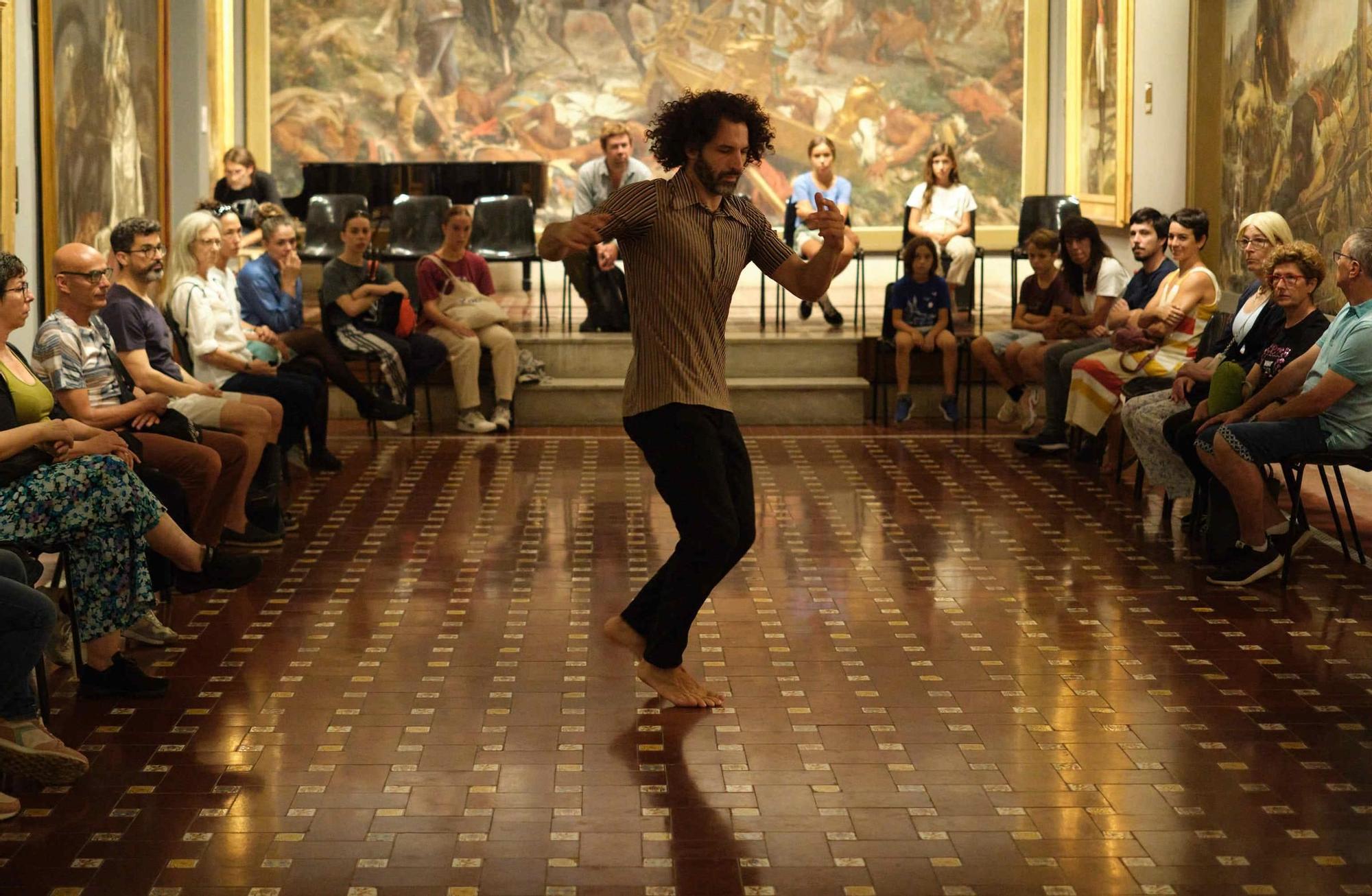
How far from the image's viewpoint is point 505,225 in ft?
43.0

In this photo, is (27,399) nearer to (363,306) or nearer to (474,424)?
(363,306)

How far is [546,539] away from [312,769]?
308cm

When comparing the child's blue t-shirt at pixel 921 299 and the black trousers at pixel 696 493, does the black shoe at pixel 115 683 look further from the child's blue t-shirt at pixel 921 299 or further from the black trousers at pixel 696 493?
the child's blue t-shirt at pixel 921 299

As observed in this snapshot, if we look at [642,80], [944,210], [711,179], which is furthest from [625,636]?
[642,80]

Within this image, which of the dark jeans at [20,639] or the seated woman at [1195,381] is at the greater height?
the seated woman at [1195,381]

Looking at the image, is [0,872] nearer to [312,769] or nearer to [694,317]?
[312,769]

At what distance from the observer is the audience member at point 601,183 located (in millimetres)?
11391

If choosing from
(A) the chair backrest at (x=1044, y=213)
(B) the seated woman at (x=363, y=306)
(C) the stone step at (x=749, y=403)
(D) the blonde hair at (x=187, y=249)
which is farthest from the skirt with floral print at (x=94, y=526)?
(A) the chair backrest at (x=1044, y=213)

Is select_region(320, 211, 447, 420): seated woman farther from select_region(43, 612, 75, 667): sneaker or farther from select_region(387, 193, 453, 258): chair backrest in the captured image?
select_region(43, 612, 75, 667): sneaker

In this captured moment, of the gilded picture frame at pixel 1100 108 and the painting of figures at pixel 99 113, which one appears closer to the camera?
the painting of figures at pixel 99 113

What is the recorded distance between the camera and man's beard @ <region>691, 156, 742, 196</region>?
15.4ft

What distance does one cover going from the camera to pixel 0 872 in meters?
3.72

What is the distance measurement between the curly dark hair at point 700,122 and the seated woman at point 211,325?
345 cm

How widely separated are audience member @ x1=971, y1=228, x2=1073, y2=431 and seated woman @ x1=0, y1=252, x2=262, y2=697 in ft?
20.7
